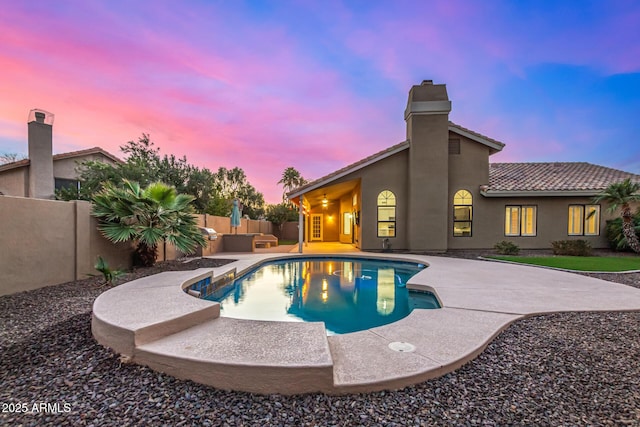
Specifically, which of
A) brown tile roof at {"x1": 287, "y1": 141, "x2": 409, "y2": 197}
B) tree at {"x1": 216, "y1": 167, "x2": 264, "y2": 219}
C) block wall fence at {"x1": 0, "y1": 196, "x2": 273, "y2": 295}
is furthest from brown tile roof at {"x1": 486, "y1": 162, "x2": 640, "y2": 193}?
tree at {"x1": 216, "y1": 167, "x2": 264, "y2": 219}

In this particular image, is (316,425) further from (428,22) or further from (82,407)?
(428,22)

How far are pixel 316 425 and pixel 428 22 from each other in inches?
527

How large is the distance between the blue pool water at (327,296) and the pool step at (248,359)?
5.82 ft

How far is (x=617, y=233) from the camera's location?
1260cm

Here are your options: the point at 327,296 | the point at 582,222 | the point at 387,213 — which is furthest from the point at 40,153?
the point at 582,222

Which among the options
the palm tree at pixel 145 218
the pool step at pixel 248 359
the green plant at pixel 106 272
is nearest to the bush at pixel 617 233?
the pool step at pixel 248 359

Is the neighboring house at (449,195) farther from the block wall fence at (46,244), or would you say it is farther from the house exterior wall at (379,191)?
the block wall fence at (46,244)

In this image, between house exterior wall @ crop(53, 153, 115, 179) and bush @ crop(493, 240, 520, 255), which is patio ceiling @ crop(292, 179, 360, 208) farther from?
house exterior wall @ crop(53, 153, 115, 179)

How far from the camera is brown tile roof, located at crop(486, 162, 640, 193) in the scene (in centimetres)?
1337

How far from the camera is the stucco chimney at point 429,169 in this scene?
13.2 m

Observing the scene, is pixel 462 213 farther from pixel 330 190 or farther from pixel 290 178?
pixel 290 178

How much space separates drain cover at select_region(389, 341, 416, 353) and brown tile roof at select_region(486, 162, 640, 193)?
12822mm

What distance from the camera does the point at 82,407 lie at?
2.12 m

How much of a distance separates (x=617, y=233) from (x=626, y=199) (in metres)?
2.32
